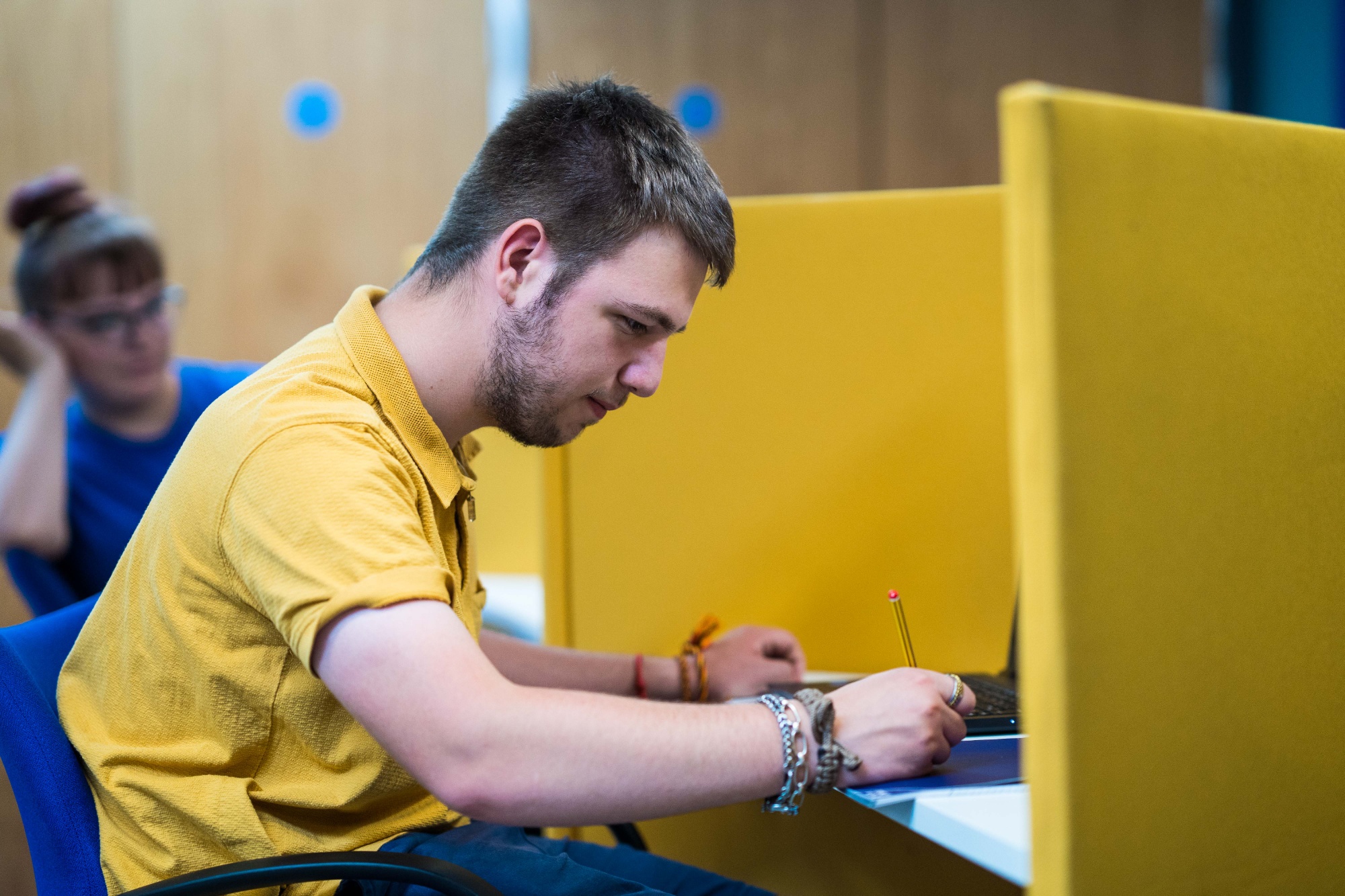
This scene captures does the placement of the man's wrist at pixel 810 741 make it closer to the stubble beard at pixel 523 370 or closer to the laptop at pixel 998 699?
the laptop at pixel 998 699

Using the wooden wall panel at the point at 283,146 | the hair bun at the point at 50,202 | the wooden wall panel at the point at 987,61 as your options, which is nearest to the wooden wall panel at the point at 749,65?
the wooden wall panel at the point at 987,61

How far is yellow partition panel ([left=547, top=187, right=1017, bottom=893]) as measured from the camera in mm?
1313

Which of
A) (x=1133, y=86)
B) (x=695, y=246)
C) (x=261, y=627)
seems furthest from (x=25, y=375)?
(x=1133, y=86)

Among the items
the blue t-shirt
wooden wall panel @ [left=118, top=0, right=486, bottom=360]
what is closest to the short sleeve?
the blue t-shirt

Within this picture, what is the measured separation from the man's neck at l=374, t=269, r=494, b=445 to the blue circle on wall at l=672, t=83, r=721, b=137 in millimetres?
2376

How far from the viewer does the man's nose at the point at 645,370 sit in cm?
98

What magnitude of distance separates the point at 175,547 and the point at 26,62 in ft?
8.82

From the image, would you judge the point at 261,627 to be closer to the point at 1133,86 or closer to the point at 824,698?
the point at 824,698

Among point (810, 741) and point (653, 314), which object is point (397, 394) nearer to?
point (653, 314)

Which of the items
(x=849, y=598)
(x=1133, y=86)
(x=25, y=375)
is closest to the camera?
(x=849, y=598)

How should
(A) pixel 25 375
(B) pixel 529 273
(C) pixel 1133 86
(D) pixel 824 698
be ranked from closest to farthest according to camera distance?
(D) pixel 824 698 → (B) pixel 529 273 → (A) pixel 25 375 → (C) pixel 1133 86

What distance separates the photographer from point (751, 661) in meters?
1.20

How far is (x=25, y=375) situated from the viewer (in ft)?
5.78

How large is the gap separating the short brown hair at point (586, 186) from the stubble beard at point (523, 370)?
1.3 inches
